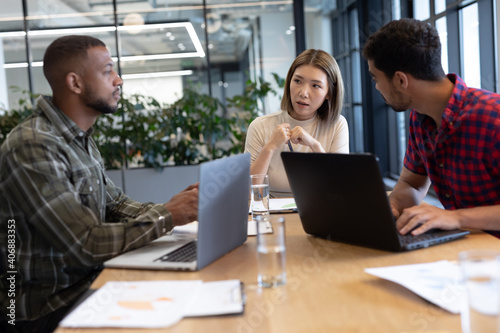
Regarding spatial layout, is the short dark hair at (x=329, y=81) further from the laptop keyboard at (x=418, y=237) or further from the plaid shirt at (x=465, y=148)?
the laptop keyboard at (x=418, y=237)

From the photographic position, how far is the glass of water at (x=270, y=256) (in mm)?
1161

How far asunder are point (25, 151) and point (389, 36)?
1133 mm

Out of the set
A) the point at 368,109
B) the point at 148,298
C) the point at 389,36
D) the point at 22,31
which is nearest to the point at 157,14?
the point at 22,31

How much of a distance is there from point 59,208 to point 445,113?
3.83 ft

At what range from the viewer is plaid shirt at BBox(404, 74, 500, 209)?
5.39 ft

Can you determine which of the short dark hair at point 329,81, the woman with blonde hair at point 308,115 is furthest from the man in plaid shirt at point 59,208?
the short dark hair at point 329,81

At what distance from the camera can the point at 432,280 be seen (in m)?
1.11

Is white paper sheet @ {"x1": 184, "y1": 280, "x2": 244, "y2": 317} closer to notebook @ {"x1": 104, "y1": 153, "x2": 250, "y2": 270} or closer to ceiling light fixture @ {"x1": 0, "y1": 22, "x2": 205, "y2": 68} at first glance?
notebook @ {"x1": 104, "y1": 153, "x2": 250, "y2": 270}

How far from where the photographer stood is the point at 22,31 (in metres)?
6.03

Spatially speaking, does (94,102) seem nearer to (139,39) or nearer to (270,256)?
(270,256)

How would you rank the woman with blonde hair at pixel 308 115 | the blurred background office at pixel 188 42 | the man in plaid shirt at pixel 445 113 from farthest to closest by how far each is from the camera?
the blurred background office at pixel 188 42 → the woman with blonde hair at pixel 308 115 → the man in plaid shirt at pixel 445 113

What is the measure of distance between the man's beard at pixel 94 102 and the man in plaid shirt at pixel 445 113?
89cm

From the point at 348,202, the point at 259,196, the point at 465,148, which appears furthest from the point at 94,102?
the point at 465,148

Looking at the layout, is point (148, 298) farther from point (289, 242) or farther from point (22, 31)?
point (22, 31)
